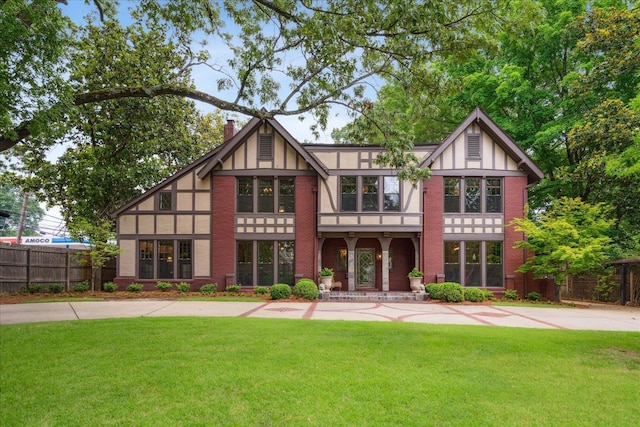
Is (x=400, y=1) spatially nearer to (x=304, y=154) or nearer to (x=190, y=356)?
(x=190, y=356)

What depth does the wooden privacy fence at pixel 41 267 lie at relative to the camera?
16.3 meters

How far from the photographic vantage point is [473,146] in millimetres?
18766

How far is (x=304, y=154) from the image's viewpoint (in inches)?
722

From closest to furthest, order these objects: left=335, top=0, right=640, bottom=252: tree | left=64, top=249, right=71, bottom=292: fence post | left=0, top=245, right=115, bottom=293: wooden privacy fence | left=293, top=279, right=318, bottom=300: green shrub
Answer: left=335, top=0, right=640, bottom=252: tree → left=0, top=245, right=115, bottom=293: wooden privacy fence → left=293, top=279, right=318, bottom=300: green shrub → left=64, top=249, right=71, bottom=292: fence post

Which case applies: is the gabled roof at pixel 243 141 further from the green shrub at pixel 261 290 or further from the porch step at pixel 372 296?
the green shrub at pixel 261 290

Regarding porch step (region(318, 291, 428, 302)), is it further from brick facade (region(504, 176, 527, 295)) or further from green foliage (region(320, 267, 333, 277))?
brick facade (region(504, 176, 527, 295))

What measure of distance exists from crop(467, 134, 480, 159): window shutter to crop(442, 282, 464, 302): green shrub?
21.8 ft

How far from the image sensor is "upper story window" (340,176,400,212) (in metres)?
18.6

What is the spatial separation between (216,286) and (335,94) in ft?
40.5

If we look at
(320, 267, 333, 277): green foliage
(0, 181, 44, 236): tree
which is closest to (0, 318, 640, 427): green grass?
(320, 267, 333, 277): green foliage

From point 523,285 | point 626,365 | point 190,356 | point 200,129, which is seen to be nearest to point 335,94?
point 190,356

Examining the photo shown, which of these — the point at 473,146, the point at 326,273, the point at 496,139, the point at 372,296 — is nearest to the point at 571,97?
the point at 496,139

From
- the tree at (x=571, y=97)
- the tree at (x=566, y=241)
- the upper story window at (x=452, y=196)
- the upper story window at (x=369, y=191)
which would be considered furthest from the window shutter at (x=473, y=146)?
the upper story window at (x=369, y=191)

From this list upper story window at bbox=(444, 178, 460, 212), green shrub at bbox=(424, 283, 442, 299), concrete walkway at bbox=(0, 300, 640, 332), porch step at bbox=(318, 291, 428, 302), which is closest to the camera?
concrete walkway at bbox=(0, 300, 640, 332)
